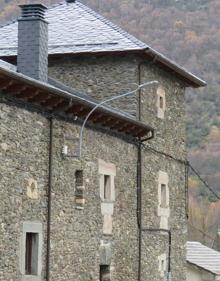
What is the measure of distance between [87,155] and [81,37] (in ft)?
20.5

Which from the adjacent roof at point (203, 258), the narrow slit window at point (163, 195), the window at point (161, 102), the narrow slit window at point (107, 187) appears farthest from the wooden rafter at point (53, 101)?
the adjacent roof at point (203, 258)

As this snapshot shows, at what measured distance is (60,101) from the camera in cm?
2384

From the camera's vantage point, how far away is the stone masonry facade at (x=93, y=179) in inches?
867

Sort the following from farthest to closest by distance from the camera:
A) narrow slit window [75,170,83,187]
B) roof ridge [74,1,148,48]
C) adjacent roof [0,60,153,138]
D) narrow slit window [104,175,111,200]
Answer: roof ridge [74,1,148,48] < narrow slit window [104,175,111,200] < narrow slit window [75,170,83,187] < adjacent roof [0,60,153,138]

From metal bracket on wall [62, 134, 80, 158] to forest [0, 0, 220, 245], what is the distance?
171 ft

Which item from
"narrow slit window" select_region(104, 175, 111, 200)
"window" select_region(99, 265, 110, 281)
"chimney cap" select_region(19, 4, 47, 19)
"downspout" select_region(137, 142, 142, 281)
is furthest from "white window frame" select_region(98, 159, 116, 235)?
"chimney cap" select_region(19, 4, 47, 19)

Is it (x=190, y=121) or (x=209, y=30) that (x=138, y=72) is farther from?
(x=209, y=30)

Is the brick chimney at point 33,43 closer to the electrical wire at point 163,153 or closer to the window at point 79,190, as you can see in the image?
the window at point 79,190

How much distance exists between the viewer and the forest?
84438mm

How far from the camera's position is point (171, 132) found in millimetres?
33125

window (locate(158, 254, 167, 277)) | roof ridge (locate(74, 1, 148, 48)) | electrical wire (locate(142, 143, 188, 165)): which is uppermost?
roof ridge (locate(74, 1, 148, 48))

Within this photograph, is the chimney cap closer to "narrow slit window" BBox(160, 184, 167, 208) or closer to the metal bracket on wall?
the metal bracket on wall

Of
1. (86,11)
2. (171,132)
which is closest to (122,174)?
(171,132)

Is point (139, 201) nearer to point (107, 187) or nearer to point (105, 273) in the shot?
point (107, 187)
